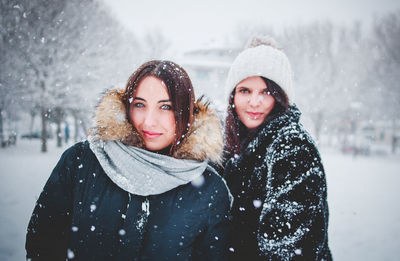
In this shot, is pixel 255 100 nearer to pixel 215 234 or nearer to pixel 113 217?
pixel 215 234

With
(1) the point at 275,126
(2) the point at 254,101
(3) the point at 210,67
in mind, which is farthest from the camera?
(3) the point at 210,67

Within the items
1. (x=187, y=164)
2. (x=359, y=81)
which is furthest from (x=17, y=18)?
(x=359, y=81)

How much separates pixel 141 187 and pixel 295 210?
3.16 feet

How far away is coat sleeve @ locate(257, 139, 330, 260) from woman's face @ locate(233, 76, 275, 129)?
0.51 m

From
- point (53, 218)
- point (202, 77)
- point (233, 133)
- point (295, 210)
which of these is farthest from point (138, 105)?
point (202, 77)

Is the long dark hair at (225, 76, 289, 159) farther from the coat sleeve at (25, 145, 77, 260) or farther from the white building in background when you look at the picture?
the white building in background

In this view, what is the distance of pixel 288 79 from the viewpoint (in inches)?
76.7

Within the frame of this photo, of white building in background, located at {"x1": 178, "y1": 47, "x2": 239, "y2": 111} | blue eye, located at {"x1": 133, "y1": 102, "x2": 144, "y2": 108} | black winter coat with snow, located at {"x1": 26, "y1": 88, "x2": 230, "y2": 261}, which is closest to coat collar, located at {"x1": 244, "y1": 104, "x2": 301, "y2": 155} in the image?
black winter coat with snow, located at {"x1": 26, "y1": 88, "x2": 230, "y2": 261}

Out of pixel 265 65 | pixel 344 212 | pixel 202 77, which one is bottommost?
pixel 344 212

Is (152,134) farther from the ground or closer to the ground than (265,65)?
closer to the ground

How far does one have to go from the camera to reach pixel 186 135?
5.01 feet

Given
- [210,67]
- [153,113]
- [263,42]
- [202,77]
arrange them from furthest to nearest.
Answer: [202,77], [210,67], [263,42], [153,113]

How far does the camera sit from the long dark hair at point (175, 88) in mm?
1439

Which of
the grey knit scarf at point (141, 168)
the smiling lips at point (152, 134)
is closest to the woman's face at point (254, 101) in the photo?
the grey knit scarf at point (141, 168)
